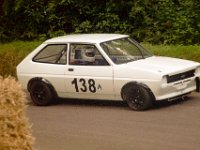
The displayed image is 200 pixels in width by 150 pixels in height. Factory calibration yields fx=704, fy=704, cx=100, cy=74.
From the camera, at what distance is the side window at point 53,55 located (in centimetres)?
1441

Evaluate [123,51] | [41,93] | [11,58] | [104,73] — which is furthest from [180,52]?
[11,58]

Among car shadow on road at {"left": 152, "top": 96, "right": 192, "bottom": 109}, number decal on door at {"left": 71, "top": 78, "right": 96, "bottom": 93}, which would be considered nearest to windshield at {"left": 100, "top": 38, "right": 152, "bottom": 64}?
number decal on door at {"left": 71, "top": 78, "right": 96, "bottom": 93}

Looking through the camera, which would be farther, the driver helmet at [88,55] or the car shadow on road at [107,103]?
the driver helmet at [88,55]

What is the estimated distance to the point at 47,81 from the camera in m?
14.5

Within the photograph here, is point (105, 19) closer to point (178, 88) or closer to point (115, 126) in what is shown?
point (178, 88)

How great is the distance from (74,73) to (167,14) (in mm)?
7968

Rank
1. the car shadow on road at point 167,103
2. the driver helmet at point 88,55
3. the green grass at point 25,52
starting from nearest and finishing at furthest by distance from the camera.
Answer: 1. the car shadow on road at point 167,103
2. the driver helmet at point 88,55
3. the green grass at point 25,52

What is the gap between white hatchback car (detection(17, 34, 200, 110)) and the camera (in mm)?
13109

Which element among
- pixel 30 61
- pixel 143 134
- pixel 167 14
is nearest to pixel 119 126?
pixel 143 134

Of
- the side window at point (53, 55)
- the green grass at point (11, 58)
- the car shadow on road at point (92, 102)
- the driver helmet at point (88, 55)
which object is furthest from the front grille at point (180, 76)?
the green grass at point (11, 58)

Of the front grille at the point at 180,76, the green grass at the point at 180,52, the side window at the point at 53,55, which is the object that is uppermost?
the side window at the point at 53,55

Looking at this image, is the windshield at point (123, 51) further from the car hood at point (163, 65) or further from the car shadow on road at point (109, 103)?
the car shadow on road at point (109, 103)

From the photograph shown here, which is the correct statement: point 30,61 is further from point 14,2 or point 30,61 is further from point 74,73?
point 14,2

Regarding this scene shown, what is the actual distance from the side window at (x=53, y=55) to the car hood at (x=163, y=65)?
1551 mm
